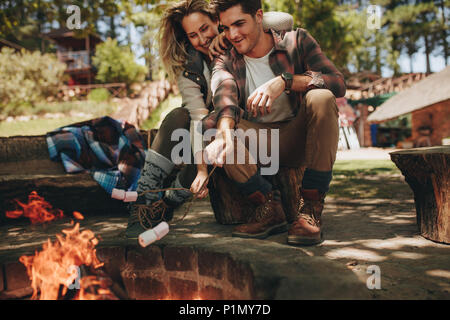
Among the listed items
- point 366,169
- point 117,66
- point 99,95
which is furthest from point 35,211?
point 117,66

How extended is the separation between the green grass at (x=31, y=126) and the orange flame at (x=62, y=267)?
12.1 metres

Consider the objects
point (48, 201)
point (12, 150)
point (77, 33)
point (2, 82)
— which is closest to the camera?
point (48, 201)

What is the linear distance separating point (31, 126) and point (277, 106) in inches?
557

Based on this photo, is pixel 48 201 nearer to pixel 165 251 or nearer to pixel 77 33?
pixel 165 251

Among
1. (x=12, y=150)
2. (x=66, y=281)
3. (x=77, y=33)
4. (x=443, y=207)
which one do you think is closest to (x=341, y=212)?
(x=443, y=207)

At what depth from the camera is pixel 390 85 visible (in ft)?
71.8

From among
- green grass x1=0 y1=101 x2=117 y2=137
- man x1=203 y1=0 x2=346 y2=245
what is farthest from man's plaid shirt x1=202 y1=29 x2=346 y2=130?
green grass x1=0 y1=101 x2=117 y2=137

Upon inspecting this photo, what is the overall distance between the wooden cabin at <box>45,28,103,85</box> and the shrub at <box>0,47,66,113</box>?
6.20 metres

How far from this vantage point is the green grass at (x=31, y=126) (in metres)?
12.6

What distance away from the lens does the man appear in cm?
206

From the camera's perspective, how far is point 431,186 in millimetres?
2051

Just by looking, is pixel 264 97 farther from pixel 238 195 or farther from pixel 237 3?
pixel 238 195

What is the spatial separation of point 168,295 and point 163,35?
1919 mm

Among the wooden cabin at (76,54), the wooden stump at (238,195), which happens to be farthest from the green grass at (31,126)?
the wooden stump at (238,195)
